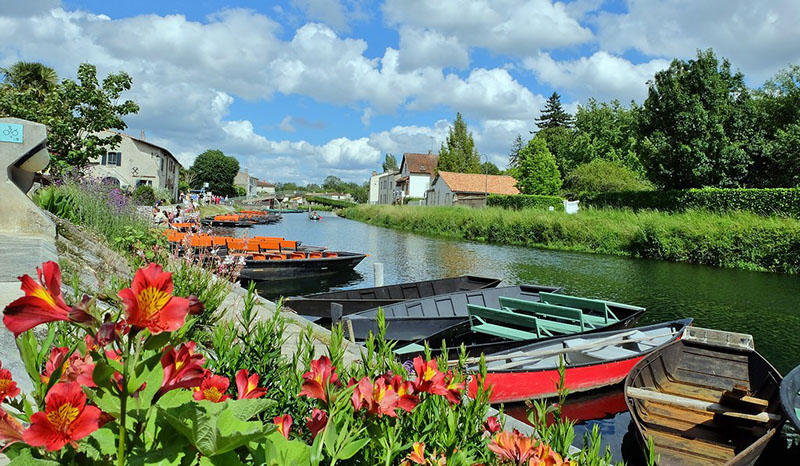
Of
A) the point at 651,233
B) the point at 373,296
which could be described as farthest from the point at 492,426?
the point at 651,233

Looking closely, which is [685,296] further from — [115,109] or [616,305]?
[115,109]

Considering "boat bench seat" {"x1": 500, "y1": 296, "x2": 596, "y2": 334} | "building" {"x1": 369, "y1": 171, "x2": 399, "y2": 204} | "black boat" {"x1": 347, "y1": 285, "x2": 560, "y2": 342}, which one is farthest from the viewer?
"building" {"x1": 369, "y1": 171, "x2": 399, "y2": 204}

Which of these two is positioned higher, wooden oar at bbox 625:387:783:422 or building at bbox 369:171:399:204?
building at bbox 369:171:399:204

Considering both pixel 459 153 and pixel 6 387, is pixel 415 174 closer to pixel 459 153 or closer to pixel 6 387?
pixel 459 153

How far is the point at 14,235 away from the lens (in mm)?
7242

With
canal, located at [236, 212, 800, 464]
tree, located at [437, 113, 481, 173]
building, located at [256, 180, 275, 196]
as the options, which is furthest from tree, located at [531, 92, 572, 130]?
building, located at [256, 180, 275, 196]

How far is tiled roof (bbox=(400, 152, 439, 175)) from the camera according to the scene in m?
83.2

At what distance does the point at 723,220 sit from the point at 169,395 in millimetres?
29053

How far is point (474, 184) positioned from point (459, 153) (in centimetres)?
1093

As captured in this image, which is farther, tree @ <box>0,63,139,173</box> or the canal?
tree @ <box>0,63,139,173</box>

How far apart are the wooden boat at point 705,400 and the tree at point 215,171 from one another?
92.0 m

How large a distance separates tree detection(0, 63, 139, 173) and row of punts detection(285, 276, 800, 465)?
29.4 feet

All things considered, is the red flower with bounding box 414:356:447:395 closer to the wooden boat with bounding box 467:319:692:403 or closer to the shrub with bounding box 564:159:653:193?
the wooden boat with bounding box 467:319:692:403

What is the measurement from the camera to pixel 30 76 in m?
27.7
